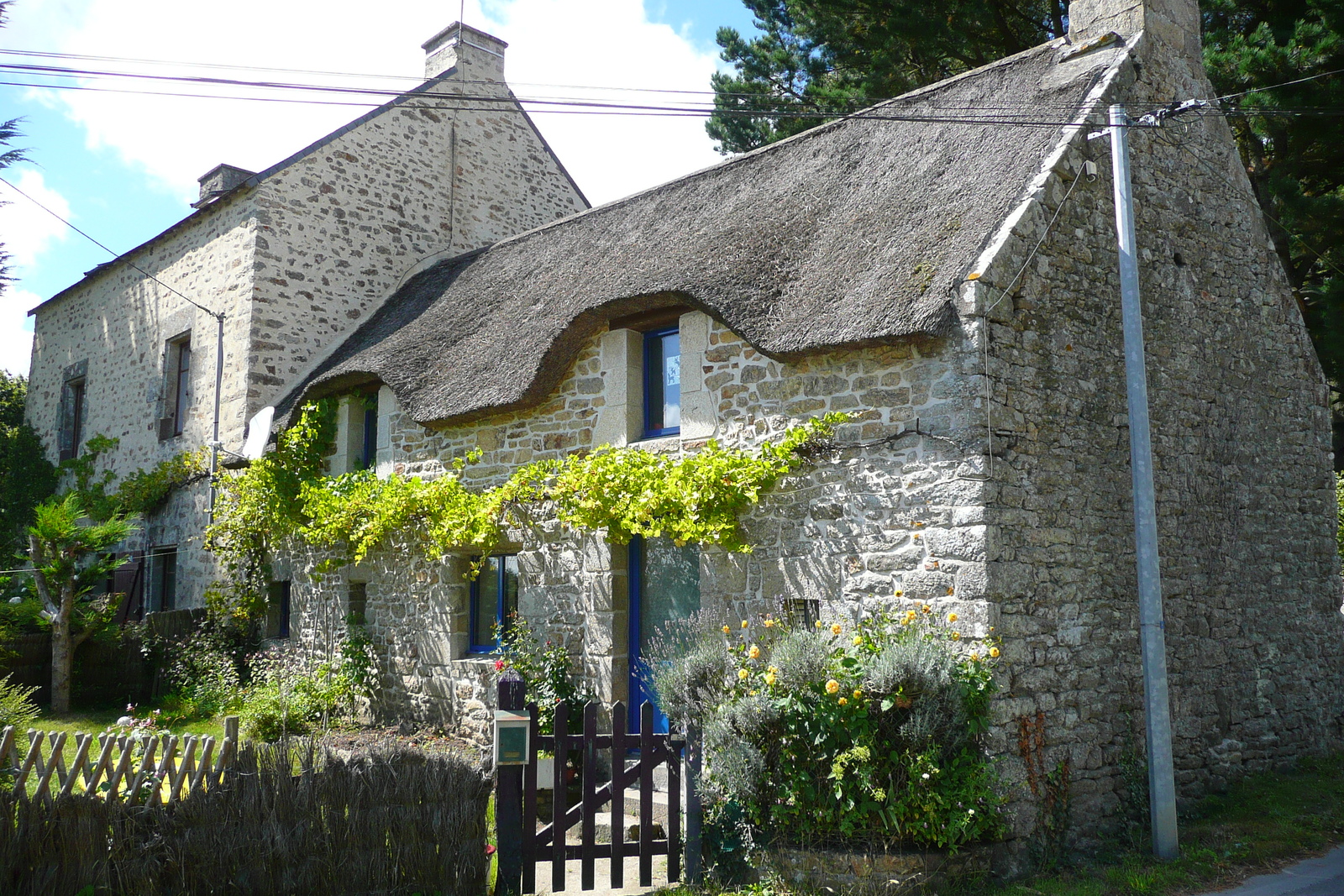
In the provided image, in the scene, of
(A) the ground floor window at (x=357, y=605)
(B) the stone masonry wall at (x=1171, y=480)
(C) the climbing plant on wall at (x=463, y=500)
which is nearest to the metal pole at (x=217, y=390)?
(C) the climbing plant on wall at (x=463, y=500)

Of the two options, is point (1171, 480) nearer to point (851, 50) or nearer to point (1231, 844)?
point (1231, 844)

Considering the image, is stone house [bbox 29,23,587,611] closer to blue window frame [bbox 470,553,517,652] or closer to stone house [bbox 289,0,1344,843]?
blue window frame [bbox 470,553,517,652]

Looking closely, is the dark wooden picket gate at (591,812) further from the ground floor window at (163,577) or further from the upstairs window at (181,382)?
the upstairs window at (181,382)

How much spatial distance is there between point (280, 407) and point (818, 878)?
29.3ft

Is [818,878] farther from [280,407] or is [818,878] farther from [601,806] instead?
[280,407]

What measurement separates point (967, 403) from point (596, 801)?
3.35 m

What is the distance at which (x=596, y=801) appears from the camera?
6188 millimetres

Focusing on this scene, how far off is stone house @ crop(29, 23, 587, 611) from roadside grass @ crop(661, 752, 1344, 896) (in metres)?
8.14

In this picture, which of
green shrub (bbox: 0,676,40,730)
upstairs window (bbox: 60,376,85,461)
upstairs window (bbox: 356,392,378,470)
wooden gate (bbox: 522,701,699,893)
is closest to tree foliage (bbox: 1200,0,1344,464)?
wooden gate (bbox: 522,701,699,893)

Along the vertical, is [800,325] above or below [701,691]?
above

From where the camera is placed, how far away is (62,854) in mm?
4516

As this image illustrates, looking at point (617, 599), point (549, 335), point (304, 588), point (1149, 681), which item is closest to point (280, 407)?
point (304, 588)

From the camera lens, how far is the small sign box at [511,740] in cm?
562

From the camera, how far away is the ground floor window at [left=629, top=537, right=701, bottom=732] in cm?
811
